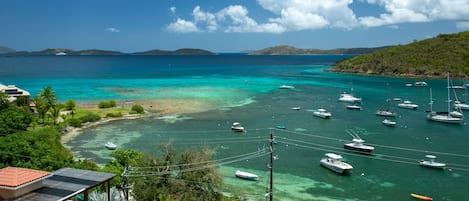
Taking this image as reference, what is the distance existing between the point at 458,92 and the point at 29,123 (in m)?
87.3

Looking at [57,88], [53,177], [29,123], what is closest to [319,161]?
[53,177]

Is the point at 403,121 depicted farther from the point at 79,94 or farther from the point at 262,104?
the point at 79,94

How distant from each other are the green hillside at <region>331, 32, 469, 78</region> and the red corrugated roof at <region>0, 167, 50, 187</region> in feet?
418

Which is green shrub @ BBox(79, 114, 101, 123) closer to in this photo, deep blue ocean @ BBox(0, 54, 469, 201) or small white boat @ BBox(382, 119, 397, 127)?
deep blue ocean @ BBox(0, 54, 469, 201)

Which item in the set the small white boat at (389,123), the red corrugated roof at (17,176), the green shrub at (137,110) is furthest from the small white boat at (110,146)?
the small white boat at (389,123)

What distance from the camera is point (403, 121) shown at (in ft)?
195

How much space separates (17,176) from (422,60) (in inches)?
5519

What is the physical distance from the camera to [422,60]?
13538 cm

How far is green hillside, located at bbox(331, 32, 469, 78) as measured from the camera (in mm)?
126250

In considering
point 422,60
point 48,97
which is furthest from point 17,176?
point 422,60

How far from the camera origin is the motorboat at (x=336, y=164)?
116 feet

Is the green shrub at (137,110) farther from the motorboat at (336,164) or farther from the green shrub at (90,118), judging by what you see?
the motorboat at (336,164)

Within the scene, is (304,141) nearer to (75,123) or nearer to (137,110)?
(137,110)

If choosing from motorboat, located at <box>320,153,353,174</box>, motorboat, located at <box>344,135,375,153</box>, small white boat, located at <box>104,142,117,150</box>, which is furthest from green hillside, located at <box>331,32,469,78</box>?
small white boat, located at <box>104,142,117,150</box>
